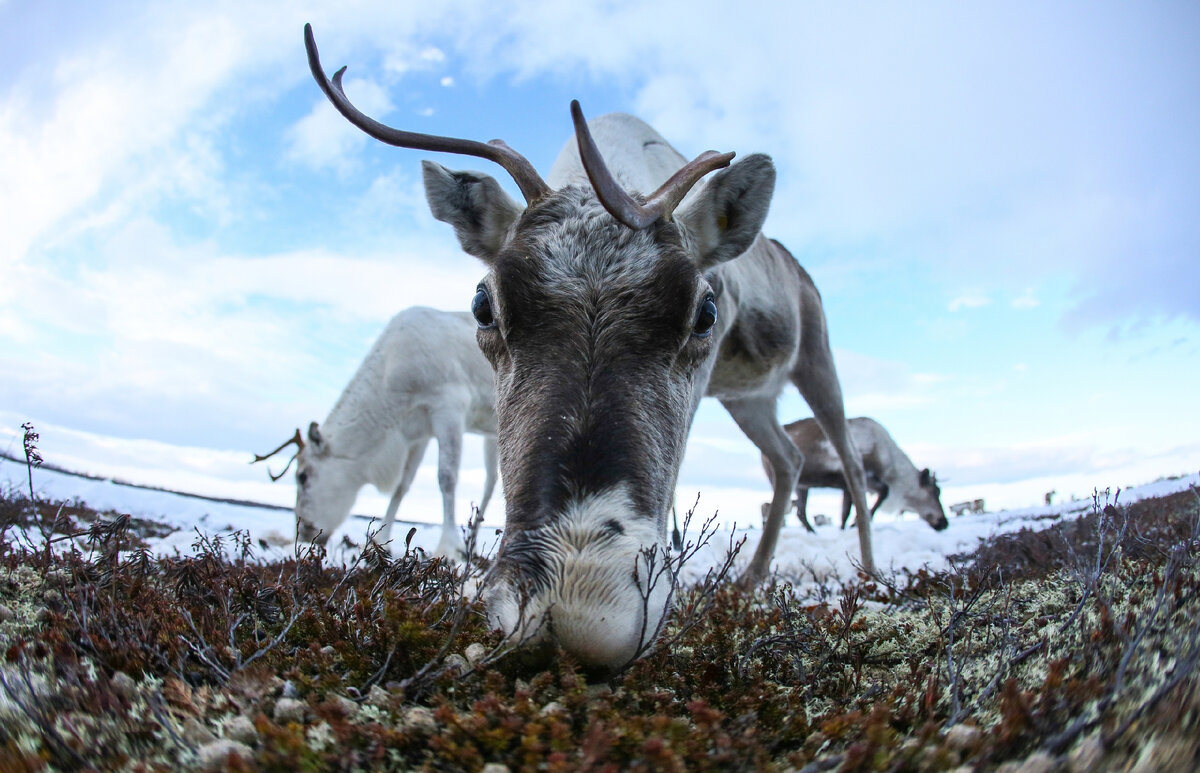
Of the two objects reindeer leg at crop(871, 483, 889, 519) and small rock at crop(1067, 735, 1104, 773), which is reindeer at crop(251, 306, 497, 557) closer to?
small rock at crop(1067, 735, 1104, 773)

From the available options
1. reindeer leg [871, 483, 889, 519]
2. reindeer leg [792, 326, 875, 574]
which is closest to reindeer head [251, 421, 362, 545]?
reindeer leg [792, 326, 875, 574]

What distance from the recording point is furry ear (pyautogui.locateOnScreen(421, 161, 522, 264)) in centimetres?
421

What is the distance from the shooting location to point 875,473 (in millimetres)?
22609

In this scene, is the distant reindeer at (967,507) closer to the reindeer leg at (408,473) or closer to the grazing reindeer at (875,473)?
the grazing reindeer at (875,473)

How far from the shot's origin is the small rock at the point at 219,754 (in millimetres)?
1324

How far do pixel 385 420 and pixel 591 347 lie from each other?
9215 millimetres

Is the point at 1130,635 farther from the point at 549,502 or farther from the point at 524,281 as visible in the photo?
the point at 524,281

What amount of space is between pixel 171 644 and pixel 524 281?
1857 millimetres

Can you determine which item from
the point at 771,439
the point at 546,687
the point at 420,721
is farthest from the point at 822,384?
the point at 420,721

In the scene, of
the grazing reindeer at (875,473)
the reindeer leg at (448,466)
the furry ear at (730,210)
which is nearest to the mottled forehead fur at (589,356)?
the furry ear at (730,210)

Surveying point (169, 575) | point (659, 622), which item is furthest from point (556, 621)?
point (169, 575)

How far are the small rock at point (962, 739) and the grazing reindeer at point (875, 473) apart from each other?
20267mm

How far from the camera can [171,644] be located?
2.16 meters

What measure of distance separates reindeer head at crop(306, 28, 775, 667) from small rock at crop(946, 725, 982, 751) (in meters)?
0.83
